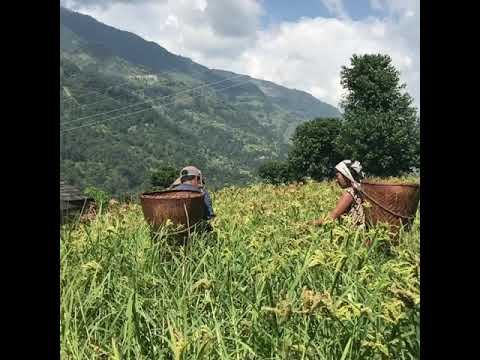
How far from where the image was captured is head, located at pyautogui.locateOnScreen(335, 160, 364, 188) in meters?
5.59

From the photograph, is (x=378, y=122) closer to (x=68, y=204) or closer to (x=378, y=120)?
(x=378, y=120)

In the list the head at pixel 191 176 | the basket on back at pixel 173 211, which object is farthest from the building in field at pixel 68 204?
the head at pixel 191 176

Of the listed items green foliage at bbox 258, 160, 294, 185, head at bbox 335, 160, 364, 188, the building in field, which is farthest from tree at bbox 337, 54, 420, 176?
Result: head at bbox 335, 160, 364, 188

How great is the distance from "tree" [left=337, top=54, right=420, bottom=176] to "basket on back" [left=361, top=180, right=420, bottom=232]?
39.6m

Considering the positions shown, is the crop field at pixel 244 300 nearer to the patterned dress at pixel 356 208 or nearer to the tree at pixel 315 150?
the patterned dress at pixel 356 208

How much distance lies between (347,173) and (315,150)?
47.5m

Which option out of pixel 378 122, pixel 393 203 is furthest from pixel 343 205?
pixel 378 122

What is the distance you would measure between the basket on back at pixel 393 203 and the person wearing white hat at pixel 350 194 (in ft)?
1.11

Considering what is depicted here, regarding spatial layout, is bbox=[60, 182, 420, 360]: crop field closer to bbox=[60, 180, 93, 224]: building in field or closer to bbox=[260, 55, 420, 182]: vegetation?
bbox=[60, 180, 93, 224]: building in field

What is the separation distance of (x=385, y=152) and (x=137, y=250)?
141ft
